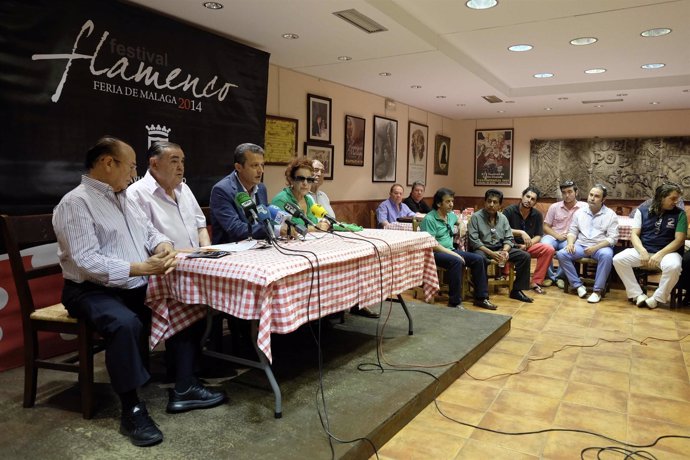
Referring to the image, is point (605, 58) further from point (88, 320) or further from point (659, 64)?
point (88, 320)

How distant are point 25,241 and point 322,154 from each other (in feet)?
12.2

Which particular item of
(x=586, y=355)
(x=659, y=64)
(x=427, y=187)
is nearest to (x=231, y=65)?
(x=586, y=355)

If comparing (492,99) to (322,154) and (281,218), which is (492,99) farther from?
(281,218)

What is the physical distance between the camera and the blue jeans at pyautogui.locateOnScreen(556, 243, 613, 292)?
17.9 ft

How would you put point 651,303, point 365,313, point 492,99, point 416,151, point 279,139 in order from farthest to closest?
point 416,151 → point 492,99 → point 279,139 → point 651,303 → point 365,313

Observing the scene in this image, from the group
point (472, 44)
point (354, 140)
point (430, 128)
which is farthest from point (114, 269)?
point (430, 128)

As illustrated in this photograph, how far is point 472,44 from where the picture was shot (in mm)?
4777

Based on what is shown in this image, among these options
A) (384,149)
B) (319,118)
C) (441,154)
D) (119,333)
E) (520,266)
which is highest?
(319,118)

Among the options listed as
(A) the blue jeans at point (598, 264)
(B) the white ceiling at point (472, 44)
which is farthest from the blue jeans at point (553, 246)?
(B) the white ceiling at point (472, 44)

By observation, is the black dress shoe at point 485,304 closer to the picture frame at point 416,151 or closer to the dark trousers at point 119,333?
the dark trousers at point 119,333

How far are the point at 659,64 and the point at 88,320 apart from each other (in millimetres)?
5979

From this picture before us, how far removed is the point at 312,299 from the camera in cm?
244

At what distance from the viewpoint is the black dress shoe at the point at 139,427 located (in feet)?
6.68

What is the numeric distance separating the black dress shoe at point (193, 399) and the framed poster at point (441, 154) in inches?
287
